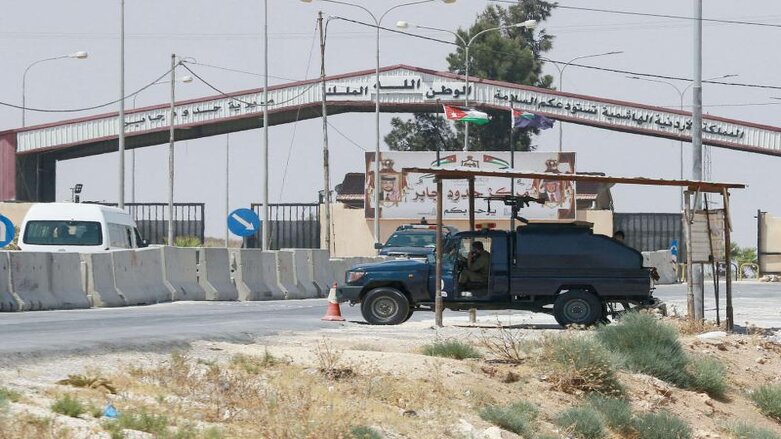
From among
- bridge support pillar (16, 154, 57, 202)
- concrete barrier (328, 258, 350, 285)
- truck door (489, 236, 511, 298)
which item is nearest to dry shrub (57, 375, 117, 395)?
truck door (489, 236, 511, 298)

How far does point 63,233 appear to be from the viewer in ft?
110

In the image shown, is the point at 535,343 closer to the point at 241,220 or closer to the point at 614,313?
the point at 614,313

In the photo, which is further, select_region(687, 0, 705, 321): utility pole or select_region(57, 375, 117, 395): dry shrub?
select_region(687, 0, 705, 321): utility pole

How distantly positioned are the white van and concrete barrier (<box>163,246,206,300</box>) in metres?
1.44

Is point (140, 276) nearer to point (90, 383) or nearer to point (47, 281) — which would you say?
point (47, 281)

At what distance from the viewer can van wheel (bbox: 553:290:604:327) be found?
80.6 ft

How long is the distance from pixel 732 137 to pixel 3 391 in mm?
73644

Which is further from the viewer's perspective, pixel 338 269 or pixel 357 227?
pixel 357 227

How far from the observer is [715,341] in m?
22.6

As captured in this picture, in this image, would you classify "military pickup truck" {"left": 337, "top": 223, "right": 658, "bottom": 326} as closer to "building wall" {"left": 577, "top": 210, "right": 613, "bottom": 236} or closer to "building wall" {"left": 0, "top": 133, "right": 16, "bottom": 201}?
"building wall" {"left": 577, "top": 210, "right": 613, "bottom": 236}

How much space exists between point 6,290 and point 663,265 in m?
39.0

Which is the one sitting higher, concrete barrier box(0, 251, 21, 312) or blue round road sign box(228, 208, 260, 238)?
blue round road sign box(228, 208, 260, 238)

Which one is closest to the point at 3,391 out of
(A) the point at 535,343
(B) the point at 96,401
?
(B) the point at 96,401

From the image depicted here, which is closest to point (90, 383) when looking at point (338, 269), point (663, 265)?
point (338, 269)
